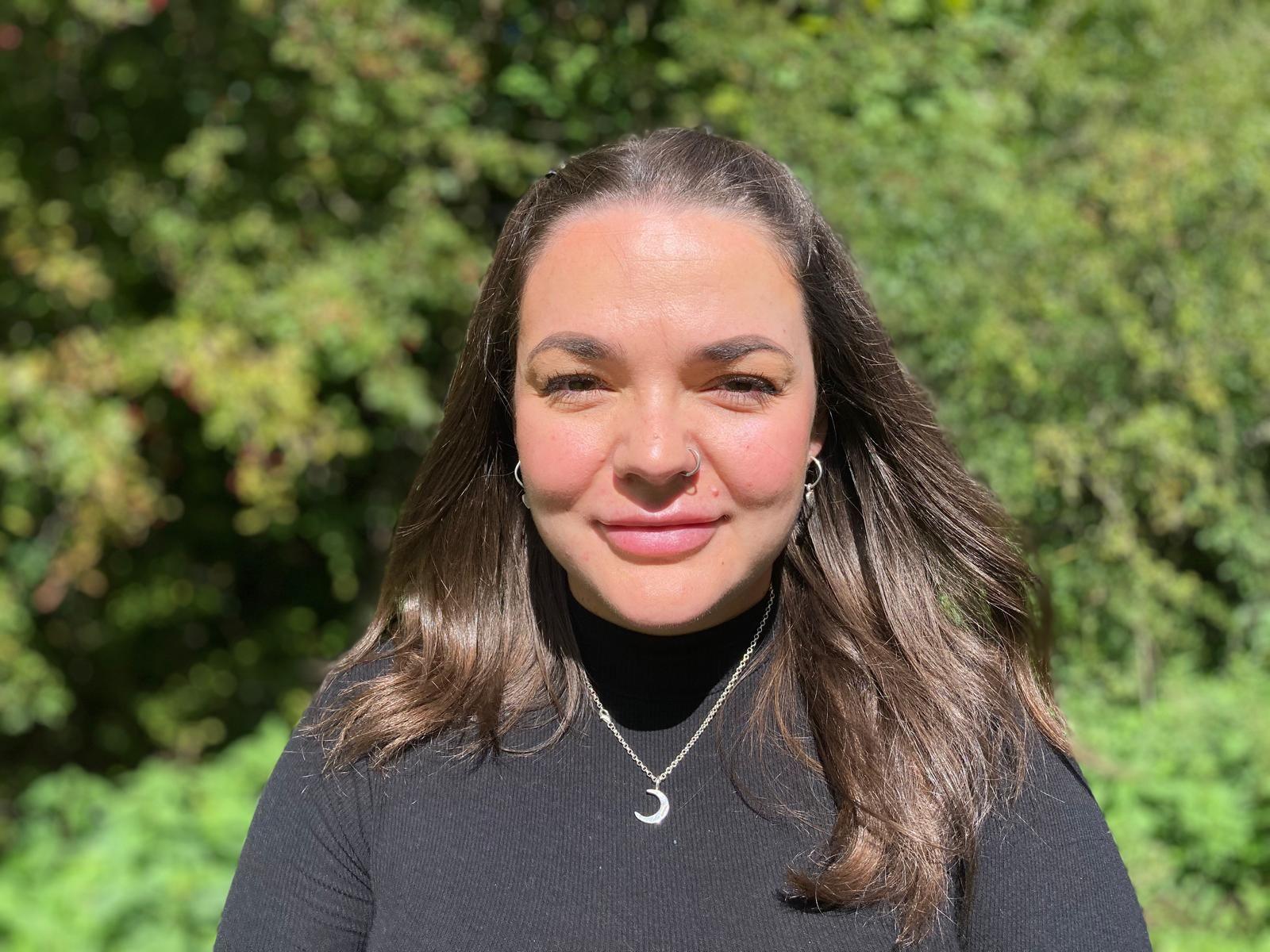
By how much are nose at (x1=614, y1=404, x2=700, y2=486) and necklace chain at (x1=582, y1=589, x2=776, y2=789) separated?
1.17 ft

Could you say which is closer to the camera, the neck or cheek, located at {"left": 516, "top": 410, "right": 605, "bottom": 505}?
cheek, located at {"left": 516, "top": 410, "right": 605, "bottom": 505}

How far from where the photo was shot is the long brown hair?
5.43 feet

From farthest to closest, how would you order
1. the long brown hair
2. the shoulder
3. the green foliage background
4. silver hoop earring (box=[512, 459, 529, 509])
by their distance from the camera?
the green foliage background → silver hoop earring (box=[512, 459, 529, 509]) → the long brown hair → the shoulder

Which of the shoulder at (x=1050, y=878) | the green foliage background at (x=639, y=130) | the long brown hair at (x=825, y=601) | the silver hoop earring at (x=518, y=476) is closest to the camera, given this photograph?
the shoulder at (x=1050, y=878)

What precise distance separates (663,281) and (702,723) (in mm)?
617

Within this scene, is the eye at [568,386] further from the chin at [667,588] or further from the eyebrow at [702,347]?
the chin at [667,588]

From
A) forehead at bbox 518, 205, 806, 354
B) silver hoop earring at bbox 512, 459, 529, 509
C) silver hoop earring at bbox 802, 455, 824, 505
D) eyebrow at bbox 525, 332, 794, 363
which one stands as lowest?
silver hoop earring at bbox 512, 459, 529, 509

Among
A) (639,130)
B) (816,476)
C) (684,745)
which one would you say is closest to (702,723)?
(684,745)

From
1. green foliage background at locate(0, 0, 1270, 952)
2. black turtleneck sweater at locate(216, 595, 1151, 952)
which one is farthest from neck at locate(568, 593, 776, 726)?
green foliage background at locate(0, 0, 1270, 952)

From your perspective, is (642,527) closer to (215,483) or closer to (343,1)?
(343,1)

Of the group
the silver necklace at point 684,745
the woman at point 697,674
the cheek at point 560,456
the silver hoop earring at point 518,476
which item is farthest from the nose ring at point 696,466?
the silver necklace at point 684,745

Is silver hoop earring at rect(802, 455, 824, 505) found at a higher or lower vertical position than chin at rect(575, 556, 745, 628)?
higher

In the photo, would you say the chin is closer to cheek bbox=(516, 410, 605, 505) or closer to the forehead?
cheek bbox=(516, 410, 605, 505)

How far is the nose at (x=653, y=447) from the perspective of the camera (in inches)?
60.8
